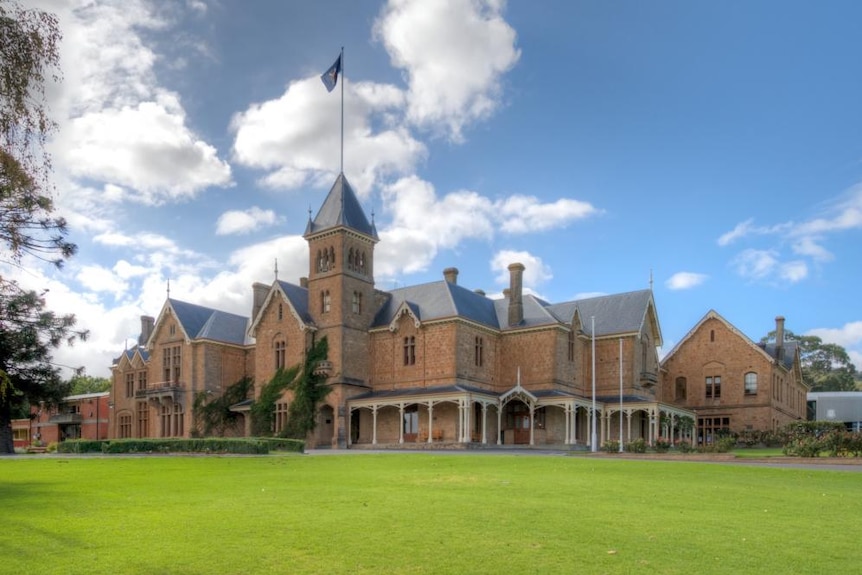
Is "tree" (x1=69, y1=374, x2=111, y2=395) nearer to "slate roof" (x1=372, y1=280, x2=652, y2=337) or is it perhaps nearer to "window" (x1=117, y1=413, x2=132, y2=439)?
"window" (x1=117, y1=413, x2=132, y2=439)

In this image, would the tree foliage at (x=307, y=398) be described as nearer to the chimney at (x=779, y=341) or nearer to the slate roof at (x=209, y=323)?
the slate roof at (x=209, y=323)

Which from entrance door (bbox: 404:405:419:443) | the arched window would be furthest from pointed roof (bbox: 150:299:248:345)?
entrance door (bbox: 404:405:419:443)

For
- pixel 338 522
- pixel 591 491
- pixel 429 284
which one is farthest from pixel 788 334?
pixel 338 522

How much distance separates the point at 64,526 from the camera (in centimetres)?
1151

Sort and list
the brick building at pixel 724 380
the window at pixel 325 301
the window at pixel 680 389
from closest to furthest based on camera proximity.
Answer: the window at pixel 325 301 → the brick building at pixel 724 380 → the window at pixel 680 389

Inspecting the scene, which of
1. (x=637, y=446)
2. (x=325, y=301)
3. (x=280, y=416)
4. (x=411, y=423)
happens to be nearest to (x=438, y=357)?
(x=411, y=423)

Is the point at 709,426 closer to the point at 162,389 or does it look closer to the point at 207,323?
the point at 207,323

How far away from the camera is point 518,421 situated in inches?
1953

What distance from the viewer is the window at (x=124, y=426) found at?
209 ft

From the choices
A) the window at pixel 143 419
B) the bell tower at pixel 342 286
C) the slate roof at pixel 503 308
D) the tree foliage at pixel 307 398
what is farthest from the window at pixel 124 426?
the slate roof at pixel 503 308

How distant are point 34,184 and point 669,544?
40.2ft

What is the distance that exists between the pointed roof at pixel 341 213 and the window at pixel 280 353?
7580mm

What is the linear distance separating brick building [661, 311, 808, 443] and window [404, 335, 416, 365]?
70.2 ft

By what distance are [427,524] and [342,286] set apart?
128 ft
